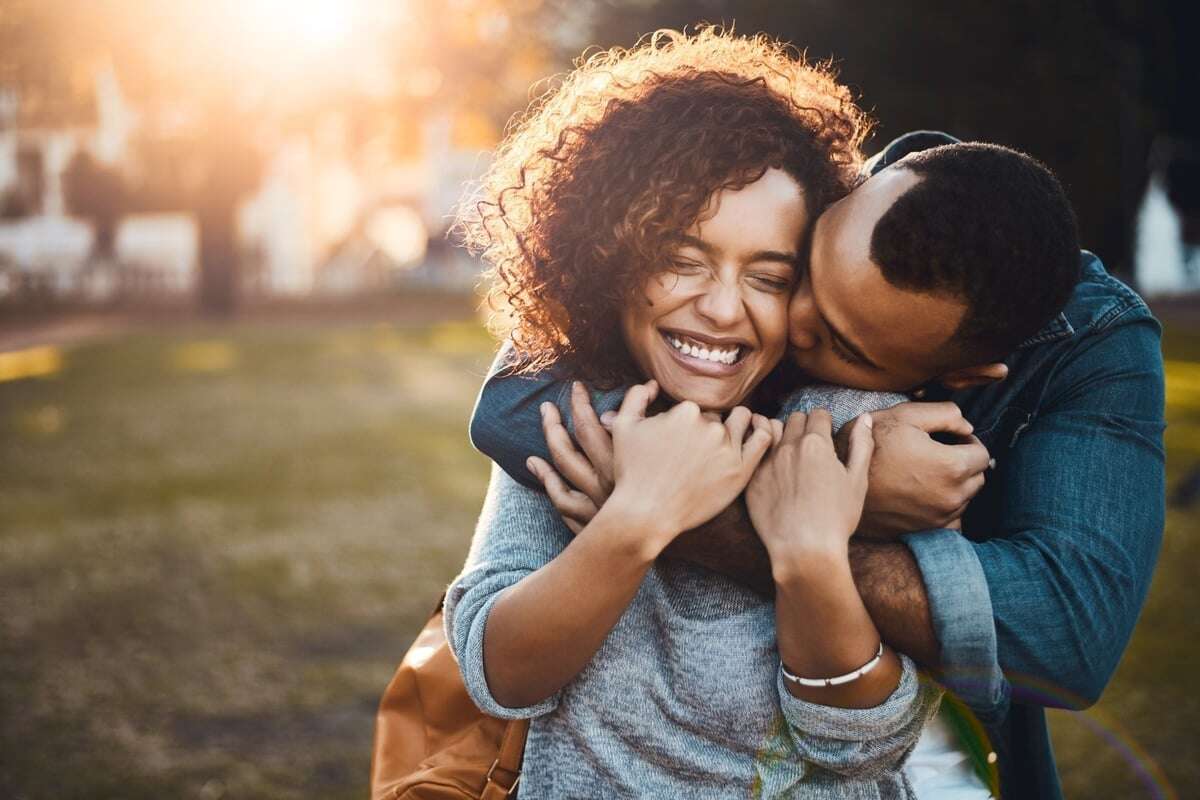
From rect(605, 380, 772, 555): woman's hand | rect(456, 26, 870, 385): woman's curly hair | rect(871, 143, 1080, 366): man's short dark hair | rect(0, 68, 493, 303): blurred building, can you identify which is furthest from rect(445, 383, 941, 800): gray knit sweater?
rect(0, 68, 493, 303): blurred building

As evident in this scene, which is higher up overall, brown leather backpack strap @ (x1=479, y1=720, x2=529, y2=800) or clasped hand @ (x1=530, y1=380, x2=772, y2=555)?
clasped hand @ (x1=530, y1=380, x2=772, y2=555)

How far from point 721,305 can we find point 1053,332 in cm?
65

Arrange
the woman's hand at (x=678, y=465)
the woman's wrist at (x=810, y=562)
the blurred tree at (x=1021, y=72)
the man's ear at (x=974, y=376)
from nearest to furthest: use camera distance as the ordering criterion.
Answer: the woman's wrist at (x=810, y=562) → the woman's hand at (x=678, y=465) → the man's ear at (x=974, y=376) → the blurred tree at (x=1021, y=72)

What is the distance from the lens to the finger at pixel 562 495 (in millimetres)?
2156

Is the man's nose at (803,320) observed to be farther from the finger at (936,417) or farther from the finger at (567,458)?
the finger at (567,458)

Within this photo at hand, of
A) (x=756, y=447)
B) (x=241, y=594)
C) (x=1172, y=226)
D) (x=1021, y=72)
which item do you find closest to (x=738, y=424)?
(x=756, y=447)

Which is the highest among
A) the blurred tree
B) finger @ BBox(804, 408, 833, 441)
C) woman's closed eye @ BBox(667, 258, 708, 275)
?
woman's closed eye @ BBox(667, 258, 708, 275)

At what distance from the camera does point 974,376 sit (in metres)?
2.27

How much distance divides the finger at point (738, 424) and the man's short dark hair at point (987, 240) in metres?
0.38

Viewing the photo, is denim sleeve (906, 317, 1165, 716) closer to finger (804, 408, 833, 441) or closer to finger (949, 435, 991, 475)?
finger (949, 435, 991, 475)

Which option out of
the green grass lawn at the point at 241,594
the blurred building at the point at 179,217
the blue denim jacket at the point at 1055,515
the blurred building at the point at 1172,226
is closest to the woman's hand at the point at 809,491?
the blue denim jacket at the point at 1055,515

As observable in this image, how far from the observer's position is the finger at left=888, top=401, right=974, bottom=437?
212cm

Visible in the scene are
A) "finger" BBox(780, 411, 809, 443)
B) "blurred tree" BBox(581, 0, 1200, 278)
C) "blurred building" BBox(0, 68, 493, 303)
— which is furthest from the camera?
"blurred building" BBox(0, 68, 493, 303)

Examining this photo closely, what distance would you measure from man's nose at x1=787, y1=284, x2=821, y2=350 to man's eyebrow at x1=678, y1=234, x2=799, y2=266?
2.7 inches
